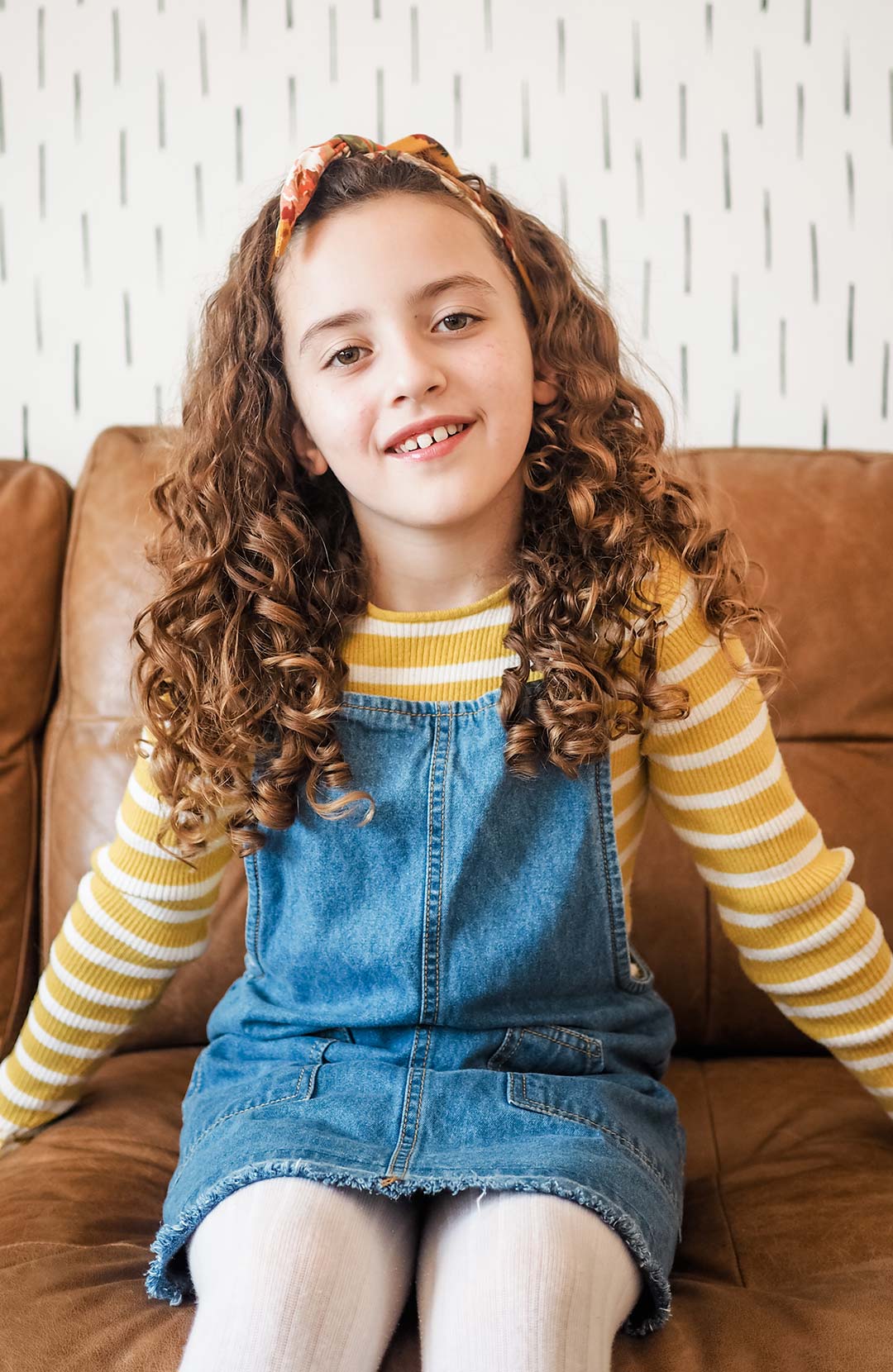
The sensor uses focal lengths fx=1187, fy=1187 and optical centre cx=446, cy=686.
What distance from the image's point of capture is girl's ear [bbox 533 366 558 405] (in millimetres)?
1022

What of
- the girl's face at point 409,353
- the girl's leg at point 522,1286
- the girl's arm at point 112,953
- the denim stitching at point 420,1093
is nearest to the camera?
the girl's leg at point 522,1286

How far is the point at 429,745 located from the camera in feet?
3.09

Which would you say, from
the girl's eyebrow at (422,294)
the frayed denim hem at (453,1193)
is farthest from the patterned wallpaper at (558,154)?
the frayed denim hem at (453,1193)

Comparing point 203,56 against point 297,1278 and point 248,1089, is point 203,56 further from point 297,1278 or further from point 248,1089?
point 297,1278

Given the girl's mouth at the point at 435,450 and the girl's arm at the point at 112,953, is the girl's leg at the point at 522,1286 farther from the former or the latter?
the girl's mouth at the point at 435,450

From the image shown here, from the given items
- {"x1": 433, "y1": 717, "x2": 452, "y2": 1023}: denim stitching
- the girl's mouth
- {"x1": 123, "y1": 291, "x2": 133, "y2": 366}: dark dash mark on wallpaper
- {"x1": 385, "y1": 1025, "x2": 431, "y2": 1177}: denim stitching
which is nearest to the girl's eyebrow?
the girl's mouth

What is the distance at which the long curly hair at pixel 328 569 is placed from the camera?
3.07ft

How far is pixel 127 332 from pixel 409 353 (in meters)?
0.77

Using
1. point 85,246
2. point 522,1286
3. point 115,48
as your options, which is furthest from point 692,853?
point 115,48

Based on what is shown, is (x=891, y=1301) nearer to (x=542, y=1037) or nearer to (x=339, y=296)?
(x=542, y=1037)

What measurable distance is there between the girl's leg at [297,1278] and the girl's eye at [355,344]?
0.59 metres

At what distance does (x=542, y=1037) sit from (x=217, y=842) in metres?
0.32

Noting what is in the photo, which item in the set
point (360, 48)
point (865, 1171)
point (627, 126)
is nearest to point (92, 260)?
point (360, 48)

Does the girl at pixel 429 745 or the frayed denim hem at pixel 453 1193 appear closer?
the frayed denim hem at pixel 453 1193
